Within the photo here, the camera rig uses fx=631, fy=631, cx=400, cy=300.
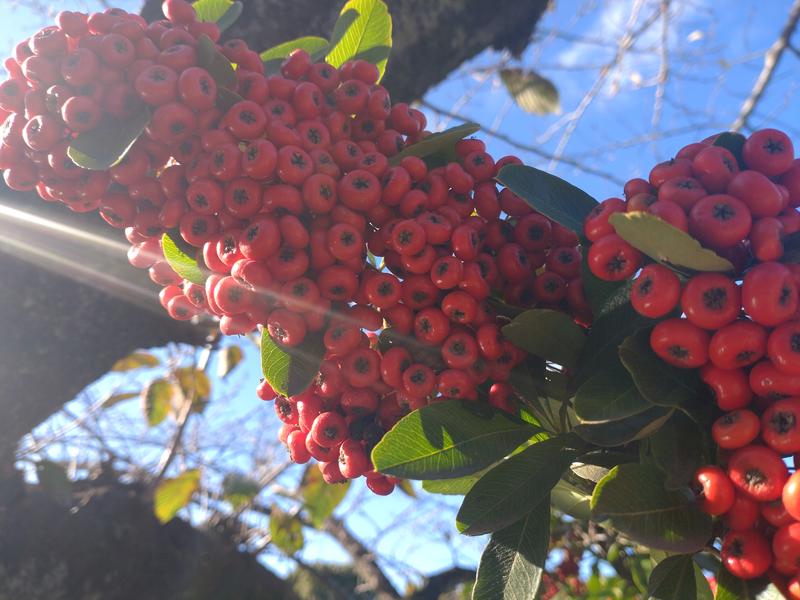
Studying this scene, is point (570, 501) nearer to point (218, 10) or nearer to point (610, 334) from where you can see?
point (610, 334)

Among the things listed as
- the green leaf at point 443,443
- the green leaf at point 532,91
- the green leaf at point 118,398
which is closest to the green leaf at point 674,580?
the green leaf at point 443,443

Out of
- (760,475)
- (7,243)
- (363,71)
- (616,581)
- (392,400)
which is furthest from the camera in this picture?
(616,581)

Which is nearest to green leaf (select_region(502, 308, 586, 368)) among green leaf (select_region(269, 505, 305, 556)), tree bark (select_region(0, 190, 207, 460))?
tree bark (select_region(0, 190, 207, 460))

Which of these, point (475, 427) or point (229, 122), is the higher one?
point (229, 122)

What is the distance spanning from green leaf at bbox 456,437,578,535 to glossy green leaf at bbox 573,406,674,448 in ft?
0.37

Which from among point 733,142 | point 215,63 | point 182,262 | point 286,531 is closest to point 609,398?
point 733,142

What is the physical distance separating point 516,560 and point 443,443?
249mm

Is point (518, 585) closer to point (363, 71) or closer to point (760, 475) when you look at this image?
point (760, 475)

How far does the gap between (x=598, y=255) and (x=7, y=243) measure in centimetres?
216

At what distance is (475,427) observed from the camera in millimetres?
1053

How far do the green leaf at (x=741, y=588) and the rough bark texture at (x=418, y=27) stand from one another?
2372 millimetres

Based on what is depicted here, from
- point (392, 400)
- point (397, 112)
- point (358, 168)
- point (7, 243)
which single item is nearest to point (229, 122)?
point (358, 168)

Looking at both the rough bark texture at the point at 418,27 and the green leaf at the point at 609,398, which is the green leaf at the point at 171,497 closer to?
the rough bark texture at the point at 418,27

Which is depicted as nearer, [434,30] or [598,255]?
[598,255]
